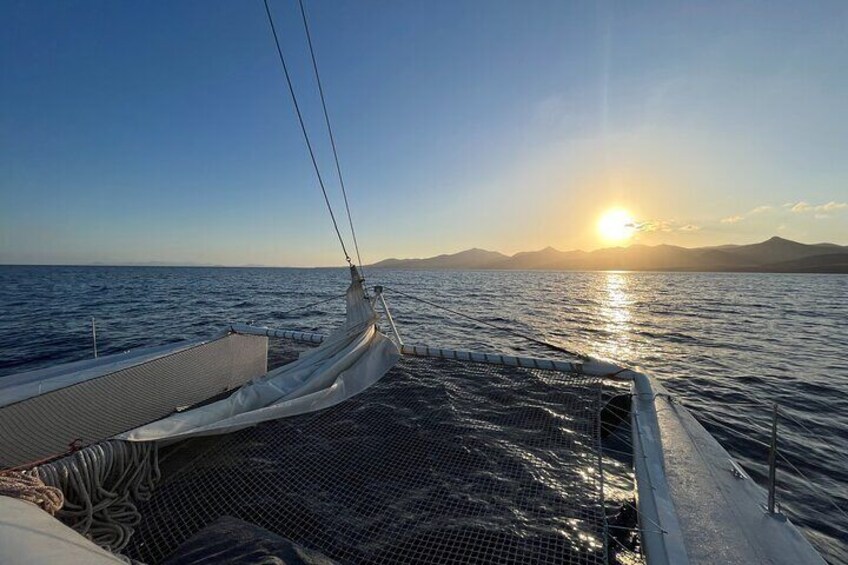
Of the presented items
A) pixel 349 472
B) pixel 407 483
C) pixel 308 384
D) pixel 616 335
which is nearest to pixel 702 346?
pixel 616 335

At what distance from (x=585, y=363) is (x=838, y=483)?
4072 mm

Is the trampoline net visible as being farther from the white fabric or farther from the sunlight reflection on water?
the sunlight reflection on water

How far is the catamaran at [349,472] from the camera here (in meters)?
2.94

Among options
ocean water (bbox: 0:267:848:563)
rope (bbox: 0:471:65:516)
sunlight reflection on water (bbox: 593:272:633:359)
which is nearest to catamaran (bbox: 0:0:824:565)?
rope (bbox: 0:471:65:516)

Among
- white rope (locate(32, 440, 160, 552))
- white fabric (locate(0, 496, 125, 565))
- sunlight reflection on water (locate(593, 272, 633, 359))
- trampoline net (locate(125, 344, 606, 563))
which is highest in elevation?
white fabric (locate(0, 496, 125, 565))

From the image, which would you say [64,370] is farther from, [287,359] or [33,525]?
[33,525]

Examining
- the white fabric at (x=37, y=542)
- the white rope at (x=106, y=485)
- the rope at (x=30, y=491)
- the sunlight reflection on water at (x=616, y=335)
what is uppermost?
the white fabric at (x=37, y=542)

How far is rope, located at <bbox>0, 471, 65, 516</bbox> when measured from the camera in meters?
2.34

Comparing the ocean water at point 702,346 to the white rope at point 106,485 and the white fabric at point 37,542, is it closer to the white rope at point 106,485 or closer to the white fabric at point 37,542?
the white fabric at point 37,542

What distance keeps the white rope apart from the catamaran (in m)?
0.02

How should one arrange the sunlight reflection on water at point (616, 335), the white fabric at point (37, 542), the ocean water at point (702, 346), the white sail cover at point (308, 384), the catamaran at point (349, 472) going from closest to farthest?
the white fabric at point (37, 542) < the catamaran at point (349, 472) < the white sail cover at point (308, 384) < the ocean water at point (702, 346) < the sunlight reflection on water at point (616, 335)

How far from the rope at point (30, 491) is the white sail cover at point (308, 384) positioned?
3.69ft

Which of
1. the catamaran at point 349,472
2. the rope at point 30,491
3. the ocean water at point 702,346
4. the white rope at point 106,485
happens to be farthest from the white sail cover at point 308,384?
the ocean water at point 702,346

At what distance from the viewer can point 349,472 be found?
13.4ft
